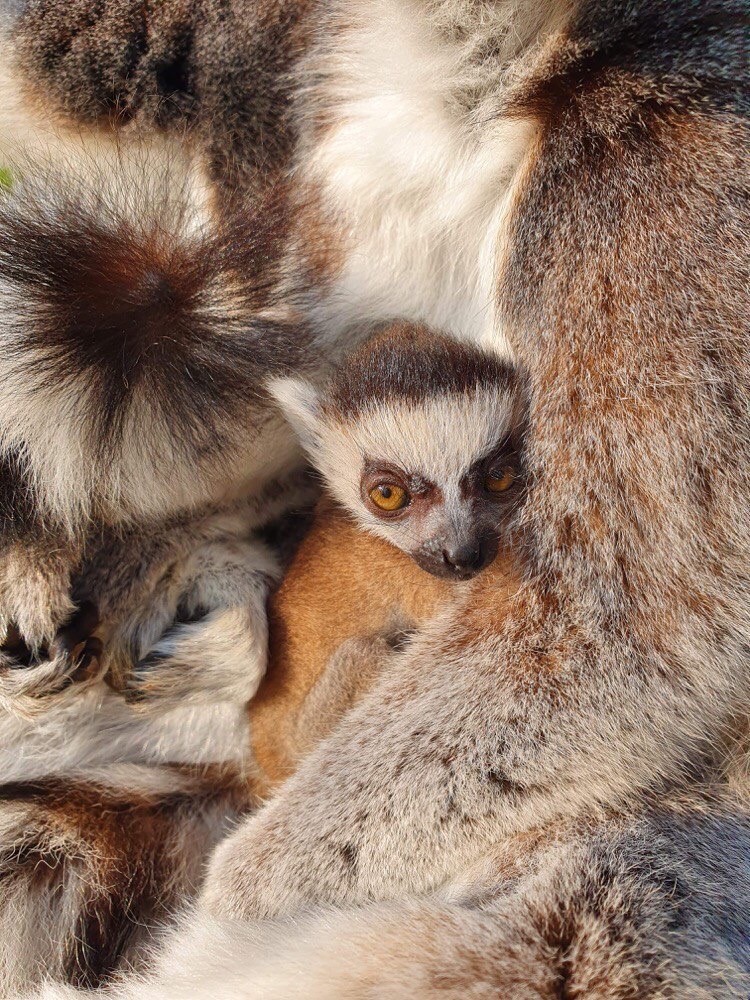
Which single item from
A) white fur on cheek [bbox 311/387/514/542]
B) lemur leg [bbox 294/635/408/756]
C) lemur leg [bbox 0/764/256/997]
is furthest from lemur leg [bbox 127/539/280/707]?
white fur on cheek [bbox 311/387/514/542]

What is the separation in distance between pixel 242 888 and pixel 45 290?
4.59 ft

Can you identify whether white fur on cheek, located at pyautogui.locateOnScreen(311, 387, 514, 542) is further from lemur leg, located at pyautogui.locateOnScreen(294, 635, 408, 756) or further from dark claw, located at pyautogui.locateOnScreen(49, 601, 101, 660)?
dark claw, located at pyautogui.locateOnScreen(49, 601, 101, 660)

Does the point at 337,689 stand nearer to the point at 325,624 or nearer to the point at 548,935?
the point at 325,624

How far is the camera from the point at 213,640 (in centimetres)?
246

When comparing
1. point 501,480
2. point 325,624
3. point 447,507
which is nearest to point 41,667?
point 325,624

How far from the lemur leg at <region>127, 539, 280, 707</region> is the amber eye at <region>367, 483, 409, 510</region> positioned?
0.43 meters

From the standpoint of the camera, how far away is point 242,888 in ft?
7.18

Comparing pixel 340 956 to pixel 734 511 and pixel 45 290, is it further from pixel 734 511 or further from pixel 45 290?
pixel 45 290

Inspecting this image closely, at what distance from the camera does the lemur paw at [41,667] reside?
236cm

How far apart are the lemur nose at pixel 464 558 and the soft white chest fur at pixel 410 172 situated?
475 mm

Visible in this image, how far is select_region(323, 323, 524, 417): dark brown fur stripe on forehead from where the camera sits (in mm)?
2262

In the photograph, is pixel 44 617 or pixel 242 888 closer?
pixel 242 888

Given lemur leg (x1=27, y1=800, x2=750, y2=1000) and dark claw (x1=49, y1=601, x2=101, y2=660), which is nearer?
lemur leg (x1=27, y1=800, x2=750, y2=1000)

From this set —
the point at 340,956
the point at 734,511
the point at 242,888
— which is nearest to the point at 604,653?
the point at 734,511
